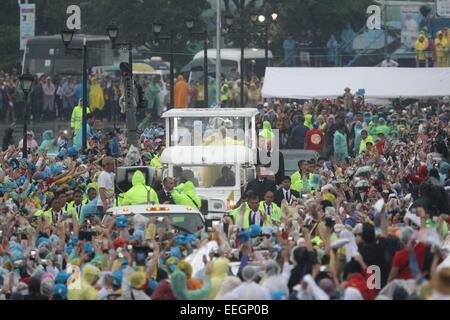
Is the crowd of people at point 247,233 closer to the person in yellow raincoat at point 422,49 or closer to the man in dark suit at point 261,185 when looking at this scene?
the man in dark suit at point 261,185

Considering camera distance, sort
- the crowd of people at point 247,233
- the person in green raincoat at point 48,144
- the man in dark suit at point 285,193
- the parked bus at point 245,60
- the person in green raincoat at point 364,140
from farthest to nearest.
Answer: the parked bus at point 245,60
the person in green raincoat at point 364,140
the person in green raincoat at point 48,144
the man in dark suit at point 285,193
the crowd of people at point 247,233

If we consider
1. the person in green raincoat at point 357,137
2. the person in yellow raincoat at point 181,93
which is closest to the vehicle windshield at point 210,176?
the person in green raincoat at point 357,137

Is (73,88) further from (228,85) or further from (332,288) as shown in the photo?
(332,288)

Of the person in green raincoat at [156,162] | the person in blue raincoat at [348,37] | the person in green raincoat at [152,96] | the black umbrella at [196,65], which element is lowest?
the person in green raincoat at [156,162]

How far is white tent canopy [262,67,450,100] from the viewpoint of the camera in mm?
43000

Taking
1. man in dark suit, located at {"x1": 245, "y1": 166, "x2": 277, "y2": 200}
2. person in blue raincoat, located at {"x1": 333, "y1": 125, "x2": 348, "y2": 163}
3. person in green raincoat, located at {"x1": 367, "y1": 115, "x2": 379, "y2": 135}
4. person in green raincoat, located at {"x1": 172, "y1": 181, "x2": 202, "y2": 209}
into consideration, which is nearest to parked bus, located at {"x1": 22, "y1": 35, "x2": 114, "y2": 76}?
person in green raincoat, located at {"x1": 367, "y1": 115, "x2": 379, "y2": 135}

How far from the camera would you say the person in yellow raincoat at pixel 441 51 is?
53.1 m

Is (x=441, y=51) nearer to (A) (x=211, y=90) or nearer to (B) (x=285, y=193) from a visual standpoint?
(A) (x=211, y=90)

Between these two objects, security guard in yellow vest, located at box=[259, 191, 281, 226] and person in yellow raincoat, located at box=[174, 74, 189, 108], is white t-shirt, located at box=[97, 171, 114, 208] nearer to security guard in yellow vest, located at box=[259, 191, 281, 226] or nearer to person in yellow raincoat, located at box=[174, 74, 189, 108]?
security guard in yellow vest, located at box=[259, 191, 281, 226]

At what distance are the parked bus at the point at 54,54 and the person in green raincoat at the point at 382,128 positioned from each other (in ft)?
71.3

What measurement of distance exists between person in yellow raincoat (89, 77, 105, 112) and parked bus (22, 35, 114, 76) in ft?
14.5

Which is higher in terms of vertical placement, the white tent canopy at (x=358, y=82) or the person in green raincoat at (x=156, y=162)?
the white tent canopy at (x=358, y=82)

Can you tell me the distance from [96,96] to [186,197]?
30.2 metres
